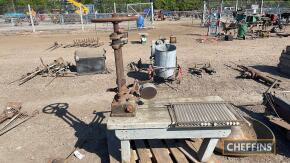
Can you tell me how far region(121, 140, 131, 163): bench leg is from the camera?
14.6 ft

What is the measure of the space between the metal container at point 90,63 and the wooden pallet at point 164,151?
5.55 m

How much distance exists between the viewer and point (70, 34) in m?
21.9

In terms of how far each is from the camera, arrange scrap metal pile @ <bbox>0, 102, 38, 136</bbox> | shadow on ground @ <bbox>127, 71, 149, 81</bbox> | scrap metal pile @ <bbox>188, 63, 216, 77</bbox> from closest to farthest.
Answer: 1. scrap metal pile @ <bbox>0, 102, 38, 136</bbox>
2. shadow on ground @ <bbox>127, 71, 149, 81</bbox>
3. scrap metal pile @ <bbox>188, 63, 216, 77</bbox>

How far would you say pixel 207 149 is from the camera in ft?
14.7

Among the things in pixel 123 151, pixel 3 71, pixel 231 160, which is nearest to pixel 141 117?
pixel 123 151

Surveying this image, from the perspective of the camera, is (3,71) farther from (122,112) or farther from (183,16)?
(183,16)

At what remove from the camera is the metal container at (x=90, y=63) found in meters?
10.0

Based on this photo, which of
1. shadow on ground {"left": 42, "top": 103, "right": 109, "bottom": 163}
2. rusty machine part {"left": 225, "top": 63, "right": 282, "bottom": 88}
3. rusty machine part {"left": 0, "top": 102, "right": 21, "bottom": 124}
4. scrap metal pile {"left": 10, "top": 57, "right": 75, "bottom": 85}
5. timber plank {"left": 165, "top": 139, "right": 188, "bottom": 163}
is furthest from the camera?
scrap metal pile {"left": 10, "top": 57, "right": 75, "bottom": 85}

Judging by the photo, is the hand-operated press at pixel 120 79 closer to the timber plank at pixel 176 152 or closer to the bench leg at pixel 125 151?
the bench leg at pixel 125 151

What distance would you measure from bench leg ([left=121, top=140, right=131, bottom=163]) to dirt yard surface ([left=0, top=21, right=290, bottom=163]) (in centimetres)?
73

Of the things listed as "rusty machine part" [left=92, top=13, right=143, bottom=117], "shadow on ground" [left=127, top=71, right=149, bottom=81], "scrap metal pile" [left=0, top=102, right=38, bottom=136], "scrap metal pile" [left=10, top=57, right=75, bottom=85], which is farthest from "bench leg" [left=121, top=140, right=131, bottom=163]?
"scrap metal pile" [left=10, top=57, right=75, bottom=85]

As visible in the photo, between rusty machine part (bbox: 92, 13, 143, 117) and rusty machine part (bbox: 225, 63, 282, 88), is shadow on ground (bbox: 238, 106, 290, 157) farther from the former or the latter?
rusty machine part (bbox: 92, 13, 143, 117)

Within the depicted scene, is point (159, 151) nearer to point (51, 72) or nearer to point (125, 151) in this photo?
point (125, 151)

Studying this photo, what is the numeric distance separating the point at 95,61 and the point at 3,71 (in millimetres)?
4343
